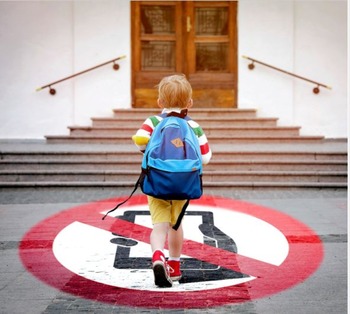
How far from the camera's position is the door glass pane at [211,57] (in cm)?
1343

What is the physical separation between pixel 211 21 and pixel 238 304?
396 inches

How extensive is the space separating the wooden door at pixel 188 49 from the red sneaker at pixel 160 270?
29.8 feet

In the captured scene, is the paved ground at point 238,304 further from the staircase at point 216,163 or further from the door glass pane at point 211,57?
the door glass pane at point 211,57

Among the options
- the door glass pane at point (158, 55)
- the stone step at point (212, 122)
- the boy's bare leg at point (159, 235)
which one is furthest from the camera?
the door glass pane at point (158, 55)

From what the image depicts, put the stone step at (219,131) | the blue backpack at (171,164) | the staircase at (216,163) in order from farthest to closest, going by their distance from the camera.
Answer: the stone step at (219,131), the staircase at (216,163), the blue backpack at (171,164)

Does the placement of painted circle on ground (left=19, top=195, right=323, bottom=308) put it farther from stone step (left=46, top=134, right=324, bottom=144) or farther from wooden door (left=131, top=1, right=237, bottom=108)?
wooden door (left=131, top=1, right=237, bottom=108)

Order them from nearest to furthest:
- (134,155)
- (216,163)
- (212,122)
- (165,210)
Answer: (165,210) → (216,163) → (134,155) → (212,122)

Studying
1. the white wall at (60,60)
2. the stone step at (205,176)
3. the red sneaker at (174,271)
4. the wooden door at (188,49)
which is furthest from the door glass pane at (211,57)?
the red sneaker at (174,271)

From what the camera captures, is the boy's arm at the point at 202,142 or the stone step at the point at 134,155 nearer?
the boy's arm at the point at 202,142

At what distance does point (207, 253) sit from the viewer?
566 centimetres

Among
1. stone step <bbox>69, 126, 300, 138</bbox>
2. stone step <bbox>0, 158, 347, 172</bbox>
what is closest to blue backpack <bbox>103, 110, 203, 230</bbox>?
stone step <bbox>0, 158, 347, 172</bbox>

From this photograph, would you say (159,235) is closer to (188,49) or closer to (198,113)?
(198,113)

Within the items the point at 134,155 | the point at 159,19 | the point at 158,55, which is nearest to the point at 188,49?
the point at 158,55

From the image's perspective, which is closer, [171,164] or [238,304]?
[238,304]
